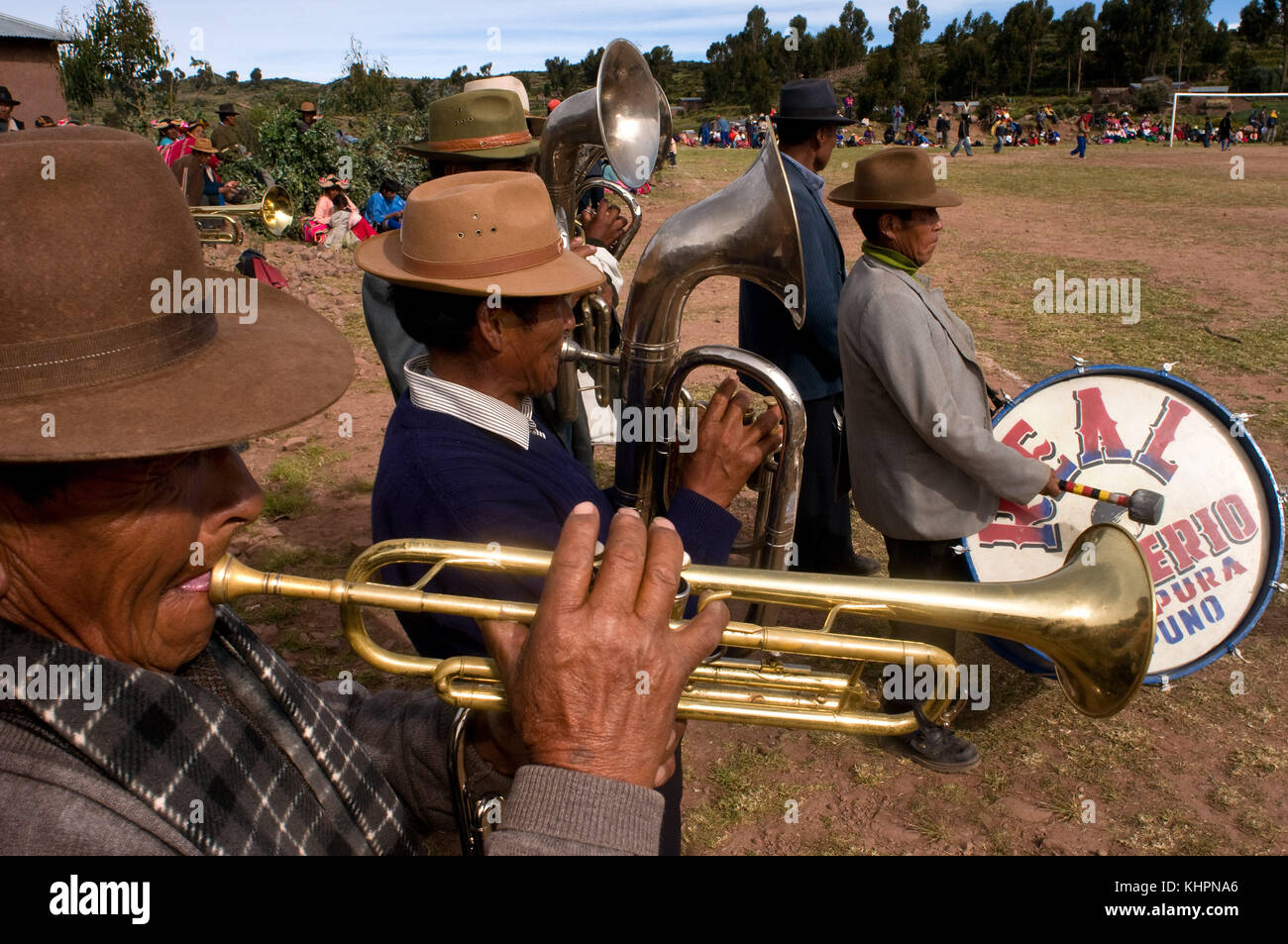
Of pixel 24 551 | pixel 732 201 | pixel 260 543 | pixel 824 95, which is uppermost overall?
pixel 824 95

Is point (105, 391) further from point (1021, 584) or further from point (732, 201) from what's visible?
point (732, 201)

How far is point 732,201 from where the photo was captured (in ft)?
9.12

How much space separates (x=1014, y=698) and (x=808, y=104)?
3.38 m

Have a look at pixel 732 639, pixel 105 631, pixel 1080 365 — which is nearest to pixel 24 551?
pixel 105 631

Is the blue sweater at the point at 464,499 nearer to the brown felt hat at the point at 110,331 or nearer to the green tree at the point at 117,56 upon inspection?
the brown felt hat at the point at 110,331

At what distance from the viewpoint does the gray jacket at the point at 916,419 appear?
9.80ft

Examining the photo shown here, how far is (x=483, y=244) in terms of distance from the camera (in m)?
2.04

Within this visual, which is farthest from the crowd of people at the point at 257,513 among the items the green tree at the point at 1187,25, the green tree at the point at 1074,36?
the green tree at the point at 1187,25

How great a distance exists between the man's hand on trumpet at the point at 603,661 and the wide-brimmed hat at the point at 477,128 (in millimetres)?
3104

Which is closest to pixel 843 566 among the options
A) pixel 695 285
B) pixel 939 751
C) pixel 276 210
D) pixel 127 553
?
pixel 939 751

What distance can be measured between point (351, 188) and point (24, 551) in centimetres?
1671

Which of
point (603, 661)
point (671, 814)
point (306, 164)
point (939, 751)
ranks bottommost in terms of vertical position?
point (939, 751)

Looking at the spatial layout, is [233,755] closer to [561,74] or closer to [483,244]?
[483,244]

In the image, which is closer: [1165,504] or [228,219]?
[1165,504]
